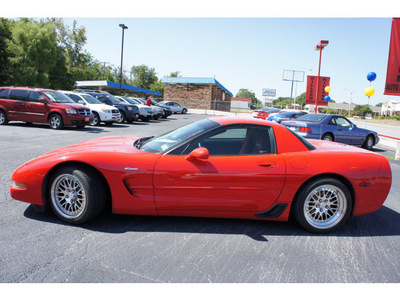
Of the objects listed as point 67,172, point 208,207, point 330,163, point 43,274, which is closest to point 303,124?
point 330,163

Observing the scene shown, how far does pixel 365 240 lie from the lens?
10.9ft

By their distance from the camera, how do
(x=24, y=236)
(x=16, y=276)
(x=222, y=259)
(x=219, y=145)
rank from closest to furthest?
(x=16, y=276) < (x=222, y=259) < (x=24, y=236) < (x=219, y=145)

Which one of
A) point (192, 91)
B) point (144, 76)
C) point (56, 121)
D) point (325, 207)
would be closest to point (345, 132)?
point (325, 207)

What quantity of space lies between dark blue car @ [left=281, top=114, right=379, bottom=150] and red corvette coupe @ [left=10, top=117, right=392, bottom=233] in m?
7.21

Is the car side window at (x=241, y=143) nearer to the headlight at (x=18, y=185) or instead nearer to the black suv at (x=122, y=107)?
the headlight at (x=18, y=185)

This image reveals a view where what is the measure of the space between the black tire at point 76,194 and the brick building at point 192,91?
37395 millimetres

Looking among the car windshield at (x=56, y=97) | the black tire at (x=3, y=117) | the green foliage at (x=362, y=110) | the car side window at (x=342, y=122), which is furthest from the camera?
Answer: the green foliage at (x=362, y=110)

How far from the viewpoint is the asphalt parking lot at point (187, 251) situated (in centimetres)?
243

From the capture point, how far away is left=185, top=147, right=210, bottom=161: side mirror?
122 inches

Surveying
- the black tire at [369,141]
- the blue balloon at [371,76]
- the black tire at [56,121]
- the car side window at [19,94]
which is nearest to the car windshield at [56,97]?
the black tire at [56,121]

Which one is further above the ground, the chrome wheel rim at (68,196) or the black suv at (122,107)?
the black suv at (122,107)

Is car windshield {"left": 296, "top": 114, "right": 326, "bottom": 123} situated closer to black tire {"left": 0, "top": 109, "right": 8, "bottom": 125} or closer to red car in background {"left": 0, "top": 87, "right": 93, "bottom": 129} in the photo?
red car in background {"left": 0, "top": 87, "right": 93, "bottom": 129}

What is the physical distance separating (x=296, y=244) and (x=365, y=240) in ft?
2.93

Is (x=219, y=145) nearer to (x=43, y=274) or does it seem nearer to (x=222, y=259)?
(x=222, y=259)
